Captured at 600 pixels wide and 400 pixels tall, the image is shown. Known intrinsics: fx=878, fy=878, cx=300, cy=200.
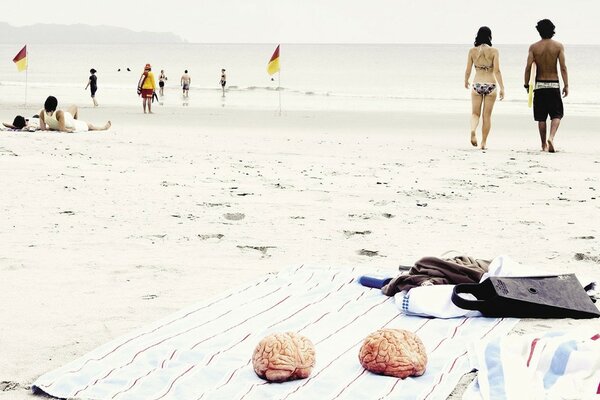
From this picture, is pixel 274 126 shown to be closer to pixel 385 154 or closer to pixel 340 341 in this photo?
pixel 385 154

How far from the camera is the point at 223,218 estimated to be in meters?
6.95

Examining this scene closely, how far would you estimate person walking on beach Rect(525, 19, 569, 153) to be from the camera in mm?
11203

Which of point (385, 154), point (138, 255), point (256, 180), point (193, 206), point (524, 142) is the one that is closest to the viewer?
point (138, 255)

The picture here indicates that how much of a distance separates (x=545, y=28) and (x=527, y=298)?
7.75 metres

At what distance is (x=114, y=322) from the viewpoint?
4.32 metres

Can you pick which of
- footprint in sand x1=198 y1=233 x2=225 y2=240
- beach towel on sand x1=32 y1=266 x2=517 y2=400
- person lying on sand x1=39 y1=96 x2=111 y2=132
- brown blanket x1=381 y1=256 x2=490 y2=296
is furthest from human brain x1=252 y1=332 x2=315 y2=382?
person lying on sand x1=39 y1=96 x2=111 y2=132

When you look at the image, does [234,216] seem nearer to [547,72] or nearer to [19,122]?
[547,72]

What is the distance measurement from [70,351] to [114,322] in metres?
0.45

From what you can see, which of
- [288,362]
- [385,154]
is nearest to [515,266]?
[288,362]

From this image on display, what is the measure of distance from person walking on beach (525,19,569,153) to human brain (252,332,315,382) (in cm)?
830

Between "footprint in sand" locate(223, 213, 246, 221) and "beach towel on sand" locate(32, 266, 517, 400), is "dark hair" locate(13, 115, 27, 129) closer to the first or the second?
"footprint in sand" locate(223, 213, 246, 221)

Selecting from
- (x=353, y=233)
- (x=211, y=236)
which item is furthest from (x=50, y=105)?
(x=353, y=233)

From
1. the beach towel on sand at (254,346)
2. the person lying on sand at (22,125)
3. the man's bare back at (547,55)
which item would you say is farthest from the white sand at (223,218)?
the man's bare back at (547,55)

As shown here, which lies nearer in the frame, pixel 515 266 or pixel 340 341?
pixel 340 341
